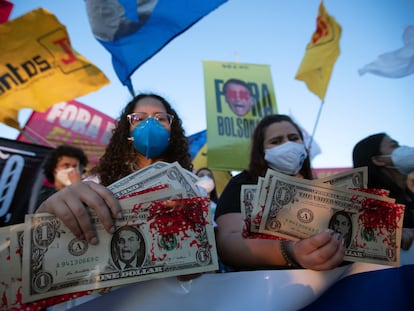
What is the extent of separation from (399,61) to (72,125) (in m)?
9.01

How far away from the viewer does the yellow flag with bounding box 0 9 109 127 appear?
13.8 ft

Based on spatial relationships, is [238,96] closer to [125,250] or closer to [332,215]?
[332,215]

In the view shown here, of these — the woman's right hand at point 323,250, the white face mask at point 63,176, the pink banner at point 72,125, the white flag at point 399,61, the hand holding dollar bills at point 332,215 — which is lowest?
the woman's right hand at point 323,250

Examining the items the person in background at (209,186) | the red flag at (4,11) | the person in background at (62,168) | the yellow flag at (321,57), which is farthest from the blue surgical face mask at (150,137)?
the yellow flag at (321,57)

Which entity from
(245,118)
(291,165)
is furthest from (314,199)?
(245,118)

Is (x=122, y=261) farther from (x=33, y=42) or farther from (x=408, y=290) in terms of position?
(x=33, y=42)

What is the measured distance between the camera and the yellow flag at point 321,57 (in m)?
5.25

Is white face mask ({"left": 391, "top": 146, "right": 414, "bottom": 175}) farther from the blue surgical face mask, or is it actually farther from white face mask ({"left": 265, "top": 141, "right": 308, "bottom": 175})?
the blue surgical face mask

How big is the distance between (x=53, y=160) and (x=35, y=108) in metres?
1.51

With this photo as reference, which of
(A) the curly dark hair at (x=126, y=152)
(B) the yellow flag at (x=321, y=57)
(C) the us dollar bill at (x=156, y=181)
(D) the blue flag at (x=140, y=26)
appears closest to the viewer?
(C) the us dollar bill at (x=156, y=181)

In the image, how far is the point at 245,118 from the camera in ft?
19.1

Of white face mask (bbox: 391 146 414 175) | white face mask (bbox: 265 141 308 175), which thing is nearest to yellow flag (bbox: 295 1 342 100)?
white face mask (bbox: 391 146 414 175)

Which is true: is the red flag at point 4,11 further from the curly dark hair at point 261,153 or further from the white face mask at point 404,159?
the white face mask at point 404,159

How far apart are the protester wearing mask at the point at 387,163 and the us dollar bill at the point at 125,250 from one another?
176cm
